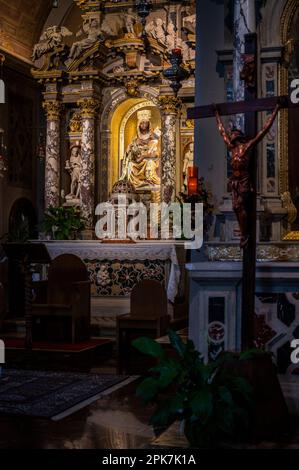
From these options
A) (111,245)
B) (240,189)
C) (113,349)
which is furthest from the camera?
(111,245)

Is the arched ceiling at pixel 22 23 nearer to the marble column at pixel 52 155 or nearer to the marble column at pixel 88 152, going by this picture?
the marble column at pixel 52 155

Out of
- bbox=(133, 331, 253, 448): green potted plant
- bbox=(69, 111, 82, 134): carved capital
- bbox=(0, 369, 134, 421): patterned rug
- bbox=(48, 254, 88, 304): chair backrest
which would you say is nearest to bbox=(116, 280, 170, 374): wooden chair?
bbox=(48, 254, 88, 304): chair backrest

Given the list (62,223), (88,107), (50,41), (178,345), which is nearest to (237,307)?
(178,345)

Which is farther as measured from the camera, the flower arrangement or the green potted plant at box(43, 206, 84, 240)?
the green potted plant at box(43, 206, 84, 240)

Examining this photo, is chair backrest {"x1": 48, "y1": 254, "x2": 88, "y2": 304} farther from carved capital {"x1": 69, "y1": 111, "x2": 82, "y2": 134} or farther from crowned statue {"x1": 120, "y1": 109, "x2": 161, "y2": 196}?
carved capital {"x1": 69, "y1": 111, "x2": 82, "y2": 134}

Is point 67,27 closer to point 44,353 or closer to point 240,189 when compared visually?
point 44,353

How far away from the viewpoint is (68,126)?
1363 centimetres

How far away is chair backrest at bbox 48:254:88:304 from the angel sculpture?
4.71 m

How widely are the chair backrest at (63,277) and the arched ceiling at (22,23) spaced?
4.81 meters

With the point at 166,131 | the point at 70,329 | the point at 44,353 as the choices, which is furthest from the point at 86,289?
the point at 166,131

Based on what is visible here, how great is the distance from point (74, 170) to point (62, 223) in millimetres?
1324

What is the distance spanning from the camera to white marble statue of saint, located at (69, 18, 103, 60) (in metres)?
12.9

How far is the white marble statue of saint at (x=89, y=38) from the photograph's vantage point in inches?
506
